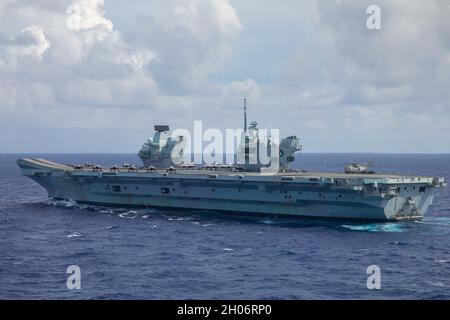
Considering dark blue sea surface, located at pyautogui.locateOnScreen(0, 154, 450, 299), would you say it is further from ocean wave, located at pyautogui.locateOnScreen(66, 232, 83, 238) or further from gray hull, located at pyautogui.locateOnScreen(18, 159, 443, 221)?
gray hull, located at pyautogui.locateOnScreen(18, 159, 443, 221)

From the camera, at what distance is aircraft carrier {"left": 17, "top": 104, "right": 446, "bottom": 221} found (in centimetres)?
3559

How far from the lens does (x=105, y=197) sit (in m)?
45.7

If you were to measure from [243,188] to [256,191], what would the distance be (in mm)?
915

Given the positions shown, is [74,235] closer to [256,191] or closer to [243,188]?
[243,188]

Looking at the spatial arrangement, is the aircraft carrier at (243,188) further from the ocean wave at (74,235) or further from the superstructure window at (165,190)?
the ocean wave at (74,235)

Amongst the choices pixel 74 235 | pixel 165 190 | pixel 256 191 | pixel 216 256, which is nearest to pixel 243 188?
pixel 256 191

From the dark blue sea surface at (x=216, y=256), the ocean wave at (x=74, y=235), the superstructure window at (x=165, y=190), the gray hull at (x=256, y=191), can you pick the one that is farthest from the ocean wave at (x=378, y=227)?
the ocean wave at (x=74, y=235)

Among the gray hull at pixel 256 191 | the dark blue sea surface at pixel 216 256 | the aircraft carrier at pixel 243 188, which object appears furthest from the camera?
the aircraft carrier at pixel 243 188

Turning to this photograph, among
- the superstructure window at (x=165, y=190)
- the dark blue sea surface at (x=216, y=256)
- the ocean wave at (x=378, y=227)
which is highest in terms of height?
the superstructure window at (x=165, y=190)

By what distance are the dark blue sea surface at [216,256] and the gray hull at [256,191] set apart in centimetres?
76

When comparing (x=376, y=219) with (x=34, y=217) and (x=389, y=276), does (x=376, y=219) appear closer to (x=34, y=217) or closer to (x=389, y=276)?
(x=389, y=276)

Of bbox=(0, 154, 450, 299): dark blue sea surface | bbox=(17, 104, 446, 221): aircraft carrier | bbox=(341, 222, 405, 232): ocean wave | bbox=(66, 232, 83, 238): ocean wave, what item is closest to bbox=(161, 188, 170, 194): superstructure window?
bbox=(17, 104, 446, 221): aircraft carrier

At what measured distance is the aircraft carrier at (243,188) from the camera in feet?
117
